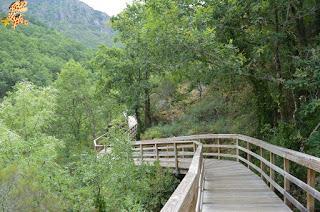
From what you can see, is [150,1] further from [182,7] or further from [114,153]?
[114,153]

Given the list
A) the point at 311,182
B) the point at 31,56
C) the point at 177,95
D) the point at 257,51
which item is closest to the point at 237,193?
the point at 311,182

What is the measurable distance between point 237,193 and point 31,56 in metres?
93.7

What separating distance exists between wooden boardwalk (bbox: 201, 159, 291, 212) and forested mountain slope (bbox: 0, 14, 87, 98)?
7572 centimetres

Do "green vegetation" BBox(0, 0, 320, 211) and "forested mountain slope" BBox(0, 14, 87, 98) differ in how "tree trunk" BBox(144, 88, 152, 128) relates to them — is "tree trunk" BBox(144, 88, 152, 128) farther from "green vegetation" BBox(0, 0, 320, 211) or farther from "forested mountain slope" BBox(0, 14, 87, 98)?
"forested mountain slope" BBox(0, 14, 87, 98)

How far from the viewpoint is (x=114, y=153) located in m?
14.4

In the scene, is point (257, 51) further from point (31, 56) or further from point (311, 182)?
point (31, 56)

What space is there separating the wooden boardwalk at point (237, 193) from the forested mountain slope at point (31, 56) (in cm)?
7572

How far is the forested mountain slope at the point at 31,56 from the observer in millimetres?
86812

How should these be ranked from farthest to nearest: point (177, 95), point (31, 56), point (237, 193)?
1. point (31, 56)
2. point (177, 95)
3. point (237, 193)

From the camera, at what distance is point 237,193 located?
329 inches

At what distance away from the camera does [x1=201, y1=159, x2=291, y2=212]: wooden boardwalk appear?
23.1ft

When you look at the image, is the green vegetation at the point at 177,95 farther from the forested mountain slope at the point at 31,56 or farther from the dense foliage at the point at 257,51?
the forested mountain slope at the point at 31,56

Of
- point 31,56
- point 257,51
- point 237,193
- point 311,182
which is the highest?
point 31,56

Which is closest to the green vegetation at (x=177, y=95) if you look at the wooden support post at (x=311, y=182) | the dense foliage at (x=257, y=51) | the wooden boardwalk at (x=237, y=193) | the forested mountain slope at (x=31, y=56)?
the dense foliage at (x=257, y=51)
